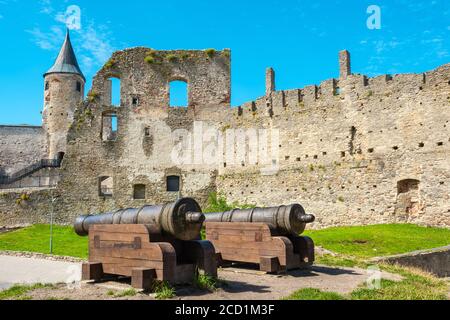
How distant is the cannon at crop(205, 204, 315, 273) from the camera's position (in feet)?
28.7

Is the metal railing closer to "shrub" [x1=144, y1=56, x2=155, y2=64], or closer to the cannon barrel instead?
"shrub" [x1=144, y1=56, x2=155, y2=64]

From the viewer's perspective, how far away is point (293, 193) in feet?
66.9

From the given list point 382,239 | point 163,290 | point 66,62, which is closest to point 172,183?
point 382,239

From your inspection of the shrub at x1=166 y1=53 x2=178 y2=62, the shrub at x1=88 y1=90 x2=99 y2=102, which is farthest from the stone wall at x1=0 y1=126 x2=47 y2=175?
the shrub at x1=166 y1=53 x2=178 y2=62

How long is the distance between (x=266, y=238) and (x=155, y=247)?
2914mm

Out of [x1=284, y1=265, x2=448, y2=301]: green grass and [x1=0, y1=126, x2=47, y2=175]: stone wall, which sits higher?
[x1=0, y1=126, x2=47, y2=175]: stone wall

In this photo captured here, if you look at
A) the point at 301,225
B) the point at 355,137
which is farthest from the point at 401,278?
the point at 355,137

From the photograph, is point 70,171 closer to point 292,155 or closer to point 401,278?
point 292,155

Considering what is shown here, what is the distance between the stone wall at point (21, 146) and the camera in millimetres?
38000

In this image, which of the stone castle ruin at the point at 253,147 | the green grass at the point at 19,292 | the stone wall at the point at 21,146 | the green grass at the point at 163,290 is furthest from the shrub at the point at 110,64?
the green grass at the point at 163,290

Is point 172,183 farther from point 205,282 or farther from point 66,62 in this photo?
point 66,62

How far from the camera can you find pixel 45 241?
18031mm

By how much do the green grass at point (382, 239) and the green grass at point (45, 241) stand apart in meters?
7.66

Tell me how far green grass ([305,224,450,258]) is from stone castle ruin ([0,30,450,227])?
1222 millimetres
